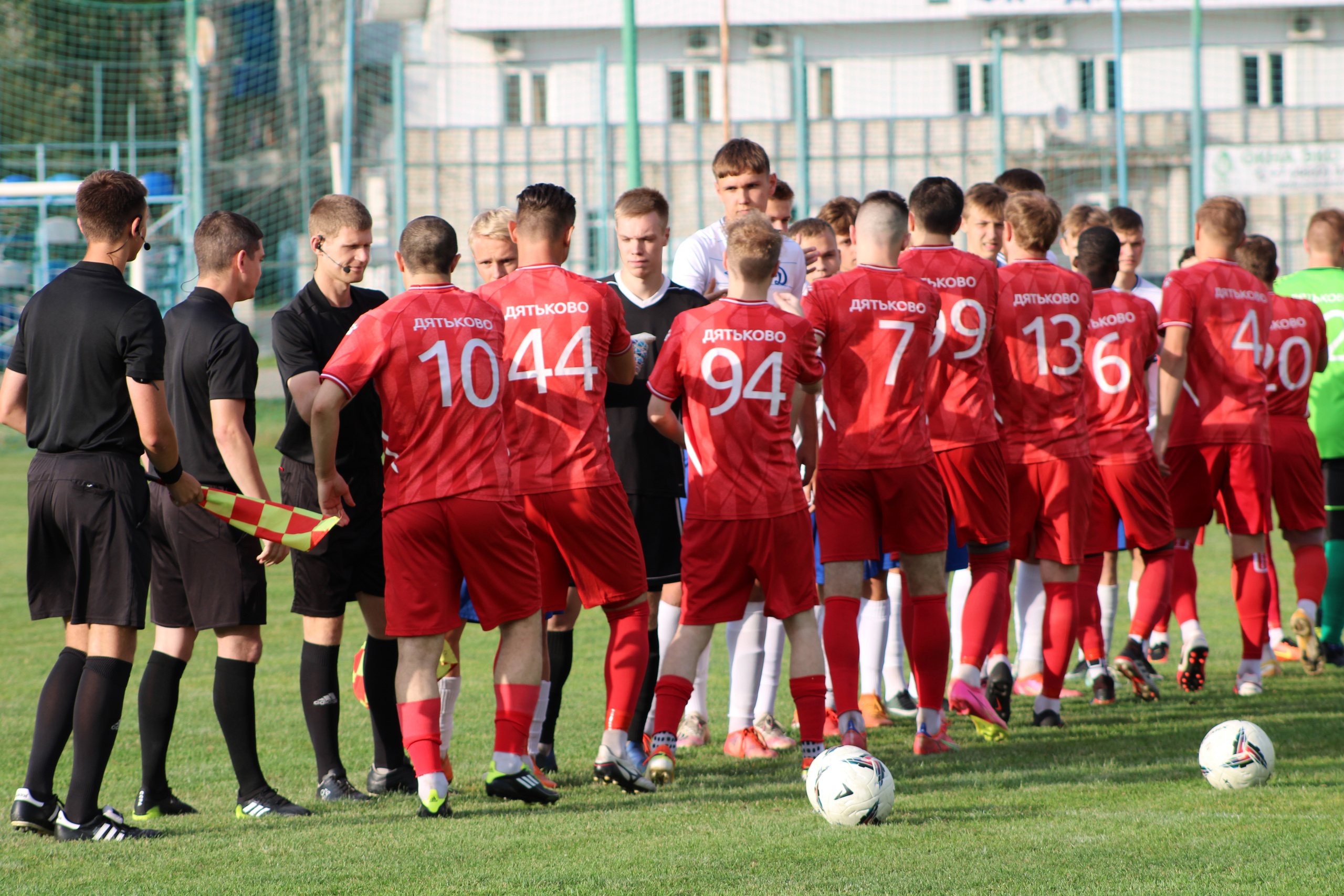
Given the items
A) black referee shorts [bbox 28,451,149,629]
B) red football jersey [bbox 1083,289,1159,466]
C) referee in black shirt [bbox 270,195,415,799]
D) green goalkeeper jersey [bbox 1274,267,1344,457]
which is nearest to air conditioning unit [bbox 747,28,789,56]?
green goalkeeper jersey [bbox 1274,267,1344,457]

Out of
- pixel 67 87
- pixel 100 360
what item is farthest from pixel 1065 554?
pixel 67 87

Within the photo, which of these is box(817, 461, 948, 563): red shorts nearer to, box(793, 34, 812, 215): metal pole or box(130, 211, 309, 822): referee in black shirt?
box(130, 211, 309, 822): referee in black shirt

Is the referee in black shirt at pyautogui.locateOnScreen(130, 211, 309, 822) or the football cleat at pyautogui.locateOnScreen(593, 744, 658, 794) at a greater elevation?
the referee in black shirt at pyautogui.locateOnScreen(130, 211, 309, 822)

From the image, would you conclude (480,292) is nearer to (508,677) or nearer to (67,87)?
(508,677)

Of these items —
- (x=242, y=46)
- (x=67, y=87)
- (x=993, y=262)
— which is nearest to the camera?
(x=993, y=262)

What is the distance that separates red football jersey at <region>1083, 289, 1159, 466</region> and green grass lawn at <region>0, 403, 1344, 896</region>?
1.35m

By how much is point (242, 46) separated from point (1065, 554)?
26.8 metres

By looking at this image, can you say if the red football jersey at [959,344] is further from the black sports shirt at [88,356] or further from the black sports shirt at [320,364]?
the black sports shirt at [88,356]

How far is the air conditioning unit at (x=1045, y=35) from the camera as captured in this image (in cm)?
3406

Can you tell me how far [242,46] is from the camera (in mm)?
29391

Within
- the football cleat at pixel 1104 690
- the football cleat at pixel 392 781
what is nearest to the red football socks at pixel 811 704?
the football cleat at pixel 392 781

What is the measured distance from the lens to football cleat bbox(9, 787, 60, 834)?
484 centimetres

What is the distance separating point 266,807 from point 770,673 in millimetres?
2566

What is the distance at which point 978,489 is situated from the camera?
631 centimetres
